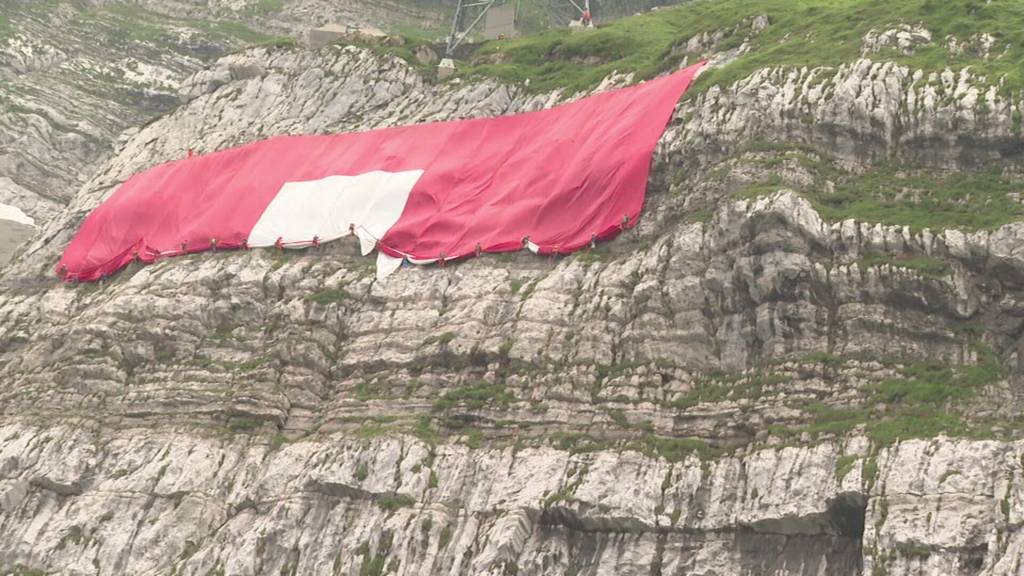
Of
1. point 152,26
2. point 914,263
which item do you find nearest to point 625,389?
point 914,263

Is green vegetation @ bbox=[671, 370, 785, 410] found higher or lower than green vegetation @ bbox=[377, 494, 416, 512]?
higher

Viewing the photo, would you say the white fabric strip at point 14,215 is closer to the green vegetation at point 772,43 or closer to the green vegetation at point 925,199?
the green vegetation at point 772,43

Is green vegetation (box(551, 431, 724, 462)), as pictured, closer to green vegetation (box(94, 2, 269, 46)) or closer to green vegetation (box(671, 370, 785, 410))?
green vegetation (box(671, 370, 785, 410))

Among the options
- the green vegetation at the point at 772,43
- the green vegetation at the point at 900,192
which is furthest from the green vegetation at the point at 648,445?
the green vegetation at the point at 772,43

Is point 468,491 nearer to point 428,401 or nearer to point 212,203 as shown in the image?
point 428,401

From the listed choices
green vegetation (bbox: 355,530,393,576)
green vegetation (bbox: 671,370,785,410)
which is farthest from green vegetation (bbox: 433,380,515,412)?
green vegetation (bbox: 671,370,785,410)

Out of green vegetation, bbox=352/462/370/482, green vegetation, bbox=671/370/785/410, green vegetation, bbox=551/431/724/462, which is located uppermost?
green vegetation, bbox=671/370/785/410
